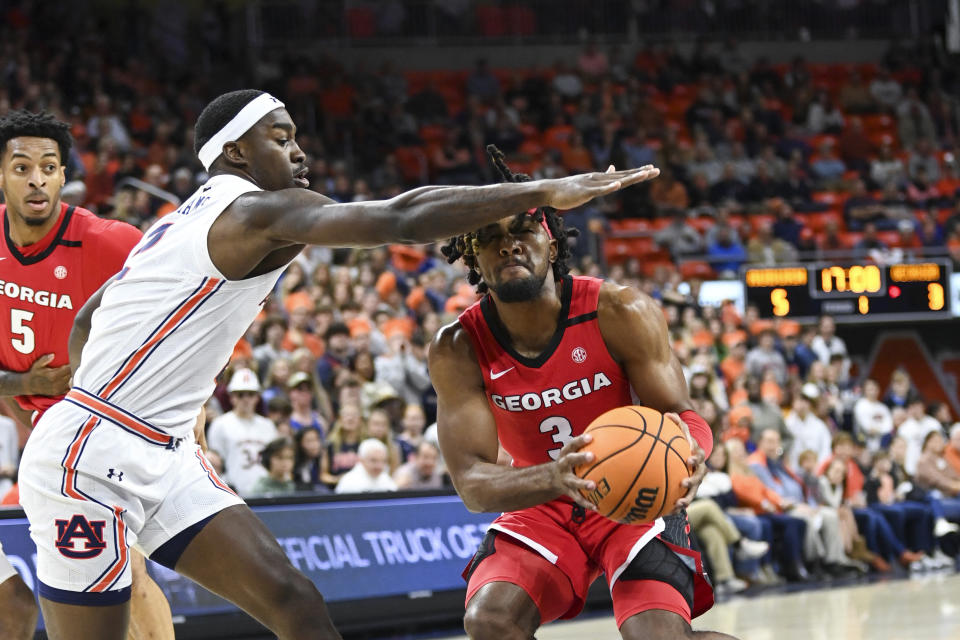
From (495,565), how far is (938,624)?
537 centimetres

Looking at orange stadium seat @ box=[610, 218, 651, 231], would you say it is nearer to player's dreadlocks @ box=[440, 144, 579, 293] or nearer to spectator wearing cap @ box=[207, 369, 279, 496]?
spectator wearing cap @ box=[207, 369, 279, 496]

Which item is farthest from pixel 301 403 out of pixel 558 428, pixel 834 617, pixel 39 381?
pixel 558 428

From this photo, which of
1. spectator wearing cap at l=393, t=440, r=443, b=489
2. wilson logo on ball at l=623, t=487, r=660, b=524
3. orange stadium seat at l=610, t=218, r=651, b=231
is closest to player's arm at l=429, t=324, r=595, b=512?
wilson logo on ball at l=623, t=487, r=660, b=524

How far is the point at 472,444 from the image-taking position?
15.3 ft

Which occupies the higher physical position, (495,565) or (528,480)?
(528,480)

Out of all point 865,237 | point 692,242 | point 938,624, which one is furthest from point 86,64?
point 938,624

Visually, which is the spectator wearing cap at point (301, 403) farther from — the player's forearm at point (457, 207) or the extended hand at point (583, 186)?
the extended hand at point (583, 186)

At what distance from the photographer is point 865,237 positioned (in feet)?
63.1

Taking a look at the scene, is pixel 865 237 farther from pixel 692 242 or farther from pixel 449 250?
pixel 449 250

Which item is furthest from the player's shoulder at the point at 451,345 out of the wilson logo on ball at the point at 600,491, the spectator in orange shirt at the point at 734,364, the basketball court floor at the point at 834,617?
the spectator in orange shirt at the point at 734,364

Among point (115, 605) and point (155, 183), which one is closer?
point (115, 605)

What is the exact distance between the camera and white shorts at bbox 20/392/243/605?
4.02m

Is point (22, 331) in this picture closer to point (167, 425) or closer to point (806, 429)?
point (167, 425)

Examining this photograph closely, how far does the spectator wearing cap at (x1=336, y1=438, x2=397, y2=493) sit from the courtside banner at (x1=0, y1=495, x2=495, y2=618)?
0.44m
